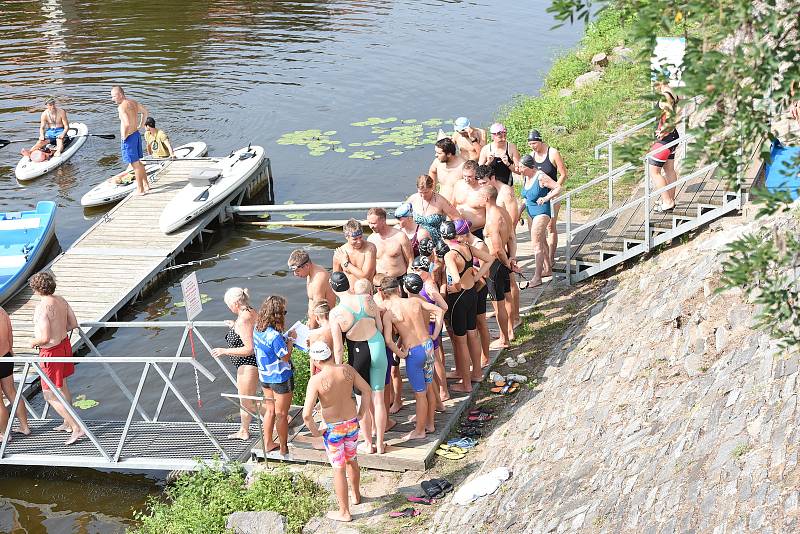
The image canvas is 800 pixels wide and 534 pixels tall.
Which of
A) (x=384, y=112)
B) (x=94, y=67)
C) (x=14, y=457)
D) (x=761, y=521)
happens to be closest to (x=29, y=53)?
(x=94, y=67)

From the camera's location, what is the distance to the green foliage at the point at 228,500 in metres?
8.99

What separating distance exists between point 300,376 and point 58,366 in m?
2.60

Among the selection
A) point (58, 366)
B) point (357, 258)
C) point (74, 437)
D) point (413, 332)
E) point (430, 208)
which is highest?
point (430, 208)

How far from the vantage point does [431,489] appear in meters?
8.75

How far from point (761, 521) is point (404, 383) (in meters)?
5.37

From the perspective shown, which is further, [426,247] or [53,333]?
[53,333]

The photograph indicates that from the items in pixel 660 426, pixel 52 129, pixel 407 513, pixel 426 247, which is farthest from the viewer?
pixel 52 129

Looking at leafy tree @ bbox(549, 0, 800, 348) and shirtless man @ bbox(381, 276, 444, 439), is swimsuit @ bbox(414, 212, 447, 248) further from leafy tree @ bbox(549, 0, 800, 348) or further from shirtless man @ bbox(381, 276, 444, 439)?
leafy tree @ bbox(549, 0, 800, 348)

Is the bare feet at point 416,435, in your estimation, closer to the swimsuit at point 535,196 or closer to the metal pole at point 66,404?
the metal pole at point 66,404

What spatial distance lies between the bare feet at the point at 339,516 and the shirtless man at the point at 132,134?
10480 mm

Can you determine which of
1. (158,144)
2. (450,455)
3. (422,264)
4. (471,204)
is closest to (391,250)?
(422,264)

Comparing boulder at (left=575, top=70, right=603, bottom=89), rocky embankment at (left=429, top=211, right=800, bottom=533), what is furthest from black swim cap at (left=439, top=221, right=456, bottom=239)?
boulder at (left=575, top=70, right=603, bottom=89)

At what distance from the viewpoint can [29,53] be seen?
30.0 m

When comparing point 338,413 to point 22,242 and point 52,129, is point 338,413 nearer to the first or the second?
point 22,242
